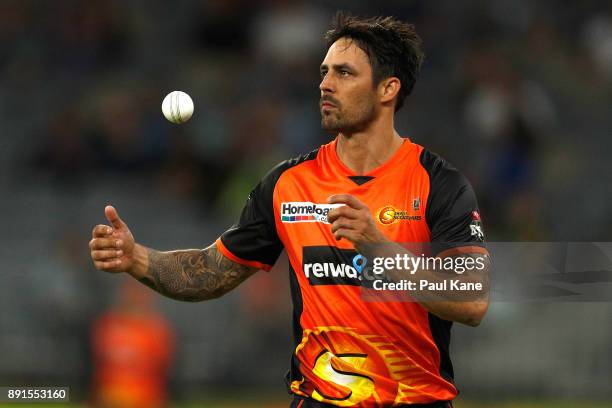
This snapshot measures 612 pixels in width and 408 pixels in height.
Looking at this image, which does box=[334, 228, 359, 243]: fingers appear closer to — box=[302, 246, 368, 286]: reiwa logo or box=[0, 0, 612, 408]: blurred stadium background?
box=[302, 246, 368, 286]: reiwa logo

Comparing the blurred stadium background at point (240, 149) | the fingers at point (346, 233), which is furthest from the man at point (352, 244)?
the blurred stadium background at point (240, 149)

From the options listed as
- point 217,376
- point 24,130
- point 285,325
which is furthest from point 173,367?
point 24,130

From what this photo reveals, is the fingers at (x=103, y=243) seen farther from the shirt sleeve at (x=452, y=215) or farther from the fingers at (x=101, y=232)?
the shirt sleeve at (x=452, y=215)

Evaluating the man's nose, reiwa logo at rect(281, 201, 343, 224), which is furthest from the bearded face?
reiwa logo at rect(281, 201, 343, 224)

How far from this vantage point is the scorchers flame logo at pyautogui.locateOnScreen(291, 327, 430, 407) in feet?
17.5

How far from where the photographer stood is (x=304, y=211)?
5738 mm

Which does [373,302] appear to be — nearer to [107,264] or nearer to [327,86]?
[327,86]

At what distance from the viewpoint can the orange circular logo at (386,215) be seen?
18.0 feet

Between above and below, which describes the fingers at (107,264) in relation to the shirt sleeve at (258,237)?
below

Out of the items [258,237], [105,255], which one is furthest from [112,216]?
[258,237]

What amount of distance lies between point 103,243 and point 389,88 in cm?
185

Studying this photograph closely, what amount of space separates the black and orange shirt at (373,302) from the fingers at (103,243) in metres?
0.94

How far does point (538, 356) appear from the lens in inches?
409

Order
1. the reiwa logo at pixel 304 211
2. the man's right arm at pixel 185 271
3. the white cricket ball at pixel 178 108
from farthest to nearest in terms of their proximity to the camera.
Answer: the white cricket ball at pixel 178 108, the man's right arm at pixel 185 271, the reiwa logo at pixel 304 211
